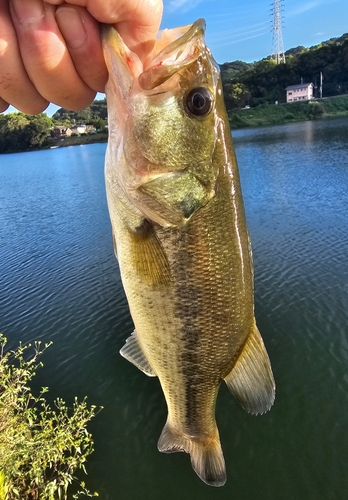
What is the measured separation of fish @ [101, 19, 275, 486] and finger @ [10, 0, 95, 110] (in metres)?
0.19

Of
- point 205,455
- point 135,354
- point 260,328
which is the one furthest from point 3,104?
point 260,328

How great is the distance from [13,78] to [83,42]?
14.2 inches

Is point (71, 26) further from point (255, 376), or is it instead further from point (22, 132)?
point (22, 132)

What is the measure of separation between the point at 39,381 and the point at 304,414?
23.6 feet

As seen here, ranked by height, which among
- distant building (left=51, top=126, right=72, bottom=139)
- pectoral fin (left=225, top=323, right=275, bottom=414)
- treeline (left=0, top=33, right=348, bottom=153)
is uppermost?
treeline (left=0, top=33, right=348, bottom=153)

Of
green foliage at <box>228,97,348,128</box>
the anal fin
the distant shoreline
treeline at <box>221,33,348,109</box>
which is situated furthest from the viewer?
the distant shoreline

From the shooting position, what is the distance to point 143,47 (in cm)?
184

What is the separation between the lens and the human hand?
5.07 ft

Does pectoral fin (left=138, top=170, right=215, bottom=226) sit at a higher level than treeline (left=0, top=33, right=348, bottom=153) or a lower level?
lower

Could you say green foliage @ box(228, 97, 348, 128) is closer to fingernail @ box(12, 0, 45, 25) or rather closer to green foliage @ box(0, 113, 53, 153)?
green foliage @ box(0, 113, 53, 153)

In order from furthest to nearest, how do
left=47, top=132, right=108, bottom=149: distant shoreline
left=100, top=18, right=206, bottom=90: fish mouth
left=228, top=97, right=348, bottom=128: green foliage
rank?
left=47, top=132, right=108, bottom=149: distant shoreline < left=228, top=97, right=348, bottom=128: green foliage < left=100, top=18, right=206, bottom=90: fish mouth

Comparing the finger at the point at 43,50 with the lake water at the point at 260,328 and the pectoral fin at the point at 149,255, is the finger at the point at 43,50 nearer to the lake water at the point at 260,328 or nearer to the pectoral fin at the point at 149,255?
the pectoral fin at the point at 149,255

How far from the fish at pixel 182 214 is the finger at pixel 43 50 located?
186mm

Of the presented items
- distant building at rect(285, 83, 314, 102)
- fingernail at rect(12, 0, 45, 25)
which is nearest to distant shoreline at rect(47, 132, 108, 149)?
distant building at rect(285, 83, 314, 102)
